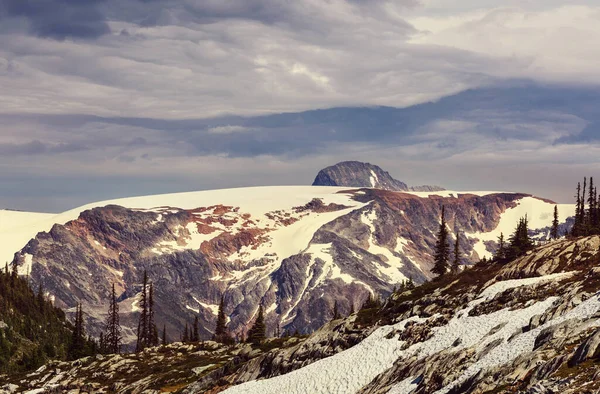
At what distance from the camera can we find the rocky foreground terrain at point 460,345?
4719 cm

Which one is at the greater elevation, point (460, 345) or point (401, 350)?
point (460, 345)

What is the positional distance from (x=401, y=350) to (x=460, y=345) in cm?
871

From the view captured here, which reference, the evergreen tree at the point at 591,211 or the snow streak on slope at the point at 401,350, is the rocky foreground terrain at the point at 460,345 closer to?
the snow streak on slope at the point at 401,350

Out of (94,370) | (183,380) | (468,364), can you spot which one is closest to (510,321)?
(468,364)

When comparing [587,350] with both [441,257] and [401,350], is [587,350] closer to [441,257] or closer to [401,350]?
[401,350]

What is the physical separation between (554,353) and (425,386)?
11275 millimetres

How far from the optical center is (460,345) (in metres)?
62.6

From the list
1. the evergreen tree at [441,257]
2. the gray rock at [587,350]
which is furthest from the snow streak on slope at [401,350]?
the evergreen tree at [441,257]

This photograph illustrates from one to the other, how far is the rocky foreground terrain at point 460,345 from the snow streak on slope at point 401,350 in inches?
6.2

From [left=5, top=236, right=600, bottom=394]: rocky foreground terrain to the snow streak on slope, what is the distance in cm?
16

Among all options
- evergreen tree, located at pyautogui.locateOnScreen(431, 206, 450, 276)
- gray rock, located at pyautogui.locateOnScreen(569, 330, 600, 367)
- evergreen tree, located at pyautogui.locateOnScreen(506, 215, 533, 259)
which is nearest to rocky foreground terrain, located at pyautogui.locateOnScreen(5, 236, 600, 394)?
gray rock, located at pyautogui.locateOnScreen(569, 330, 600, 367)

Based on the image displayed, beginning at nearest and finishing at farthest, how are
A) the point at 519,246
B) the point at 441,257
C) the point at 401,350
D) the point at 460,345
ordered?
1. the point at 460,345
2. the point at 401,350
3. the point at 519,246
4. the point at 441,257

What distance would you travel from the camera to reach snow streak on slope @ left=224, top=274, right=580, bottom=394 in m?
56.2

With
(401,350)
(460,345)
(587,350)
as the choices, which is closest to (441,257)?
(401,350)
